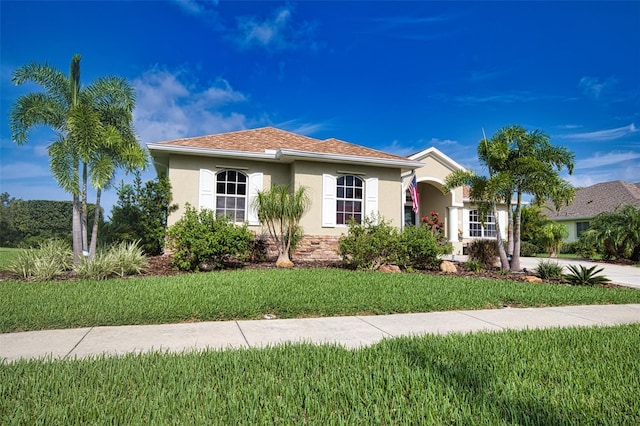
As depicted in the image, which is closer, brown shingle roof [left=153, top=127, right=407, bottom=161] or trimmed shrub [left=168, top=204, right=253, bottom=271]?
trimmed shrub [left=168, top=204, right=253, bottom=271]

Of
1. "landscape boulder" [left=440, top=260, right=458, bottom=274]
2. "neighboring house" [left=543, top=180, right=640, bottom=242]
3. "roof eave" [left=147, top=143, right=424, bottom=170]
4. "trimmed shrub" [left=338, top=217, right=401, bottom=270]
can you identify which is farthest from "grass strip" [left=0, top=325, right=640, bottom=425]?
"neighboring house" [left=543, top=180, right=640, bottom=242]

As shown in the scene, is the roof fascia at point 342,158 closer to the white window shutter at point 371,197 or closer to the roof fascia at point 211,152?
the roof fascia at point 211,152

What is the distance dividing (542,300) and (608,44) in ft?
40.1

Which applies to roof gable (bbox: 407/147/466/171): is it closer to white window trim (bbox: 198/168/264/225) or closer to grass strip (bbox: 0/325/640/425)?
white window trim (bbox: 198/168/264/225)

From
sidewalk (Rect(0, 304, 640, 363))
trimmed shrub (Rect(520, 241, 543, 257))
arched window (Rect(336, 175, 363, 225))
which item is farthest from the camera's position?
trimmed shrub (Rect(520, 241, 543, 257))

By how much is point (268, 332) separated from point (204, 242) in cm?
556

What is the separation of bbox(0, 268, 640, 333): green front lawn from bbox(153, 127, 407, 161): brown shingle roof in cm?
592

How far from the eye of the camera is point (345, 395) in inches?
105

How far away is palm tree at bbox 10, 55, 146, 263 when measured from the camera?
9.67 metres

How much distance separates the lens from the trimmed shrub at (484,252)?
14.0 metres

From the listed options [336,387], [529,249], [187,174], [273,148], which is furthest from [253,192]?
[529,249]

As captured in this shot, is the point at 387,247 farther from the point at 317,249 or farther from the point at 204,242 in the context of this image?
the point at 204,242

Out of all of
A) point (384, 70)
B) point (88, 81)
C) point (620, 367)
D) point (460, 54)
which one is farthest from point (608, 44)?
point (88, 81)

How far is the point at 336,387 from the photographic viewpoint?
279cm
